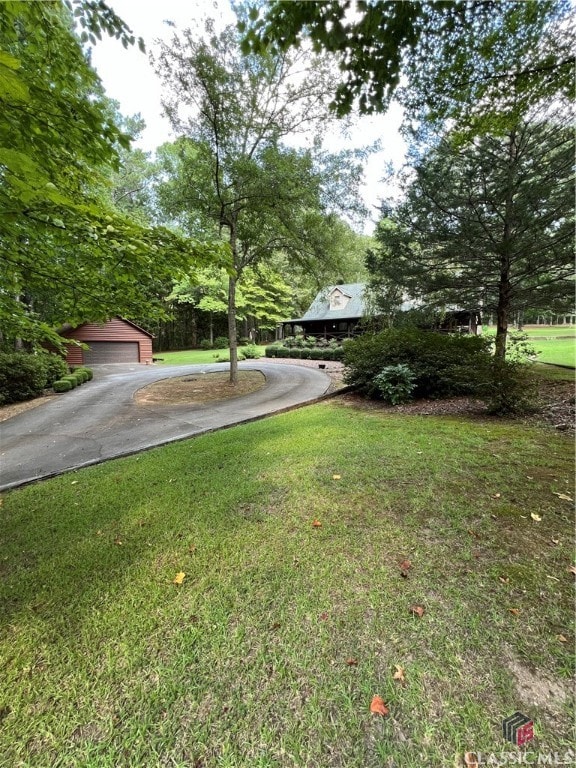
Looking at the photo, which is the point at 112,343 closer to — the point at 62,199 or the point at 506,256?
the point at 506,256

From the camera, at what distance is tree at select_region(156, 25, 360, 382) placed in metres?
9.35

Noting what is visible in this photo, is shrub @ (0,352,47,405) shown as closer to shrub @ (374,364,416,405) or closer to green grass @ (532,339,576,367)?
shrub @ (374,364,416,405)

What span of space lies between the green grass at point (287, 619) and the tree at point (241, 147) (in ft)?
26.3

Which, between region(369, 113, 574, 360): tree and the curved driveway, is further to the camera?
region(369, 113, 574, 360): tree

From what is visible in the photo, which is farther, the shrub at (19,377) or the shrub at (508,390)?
the shrub at (19,377)

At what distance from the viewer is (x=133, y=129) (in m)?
20.3

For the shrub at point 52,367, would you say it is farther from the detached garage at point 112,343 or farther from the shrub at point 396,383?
the shrub at point 396,383

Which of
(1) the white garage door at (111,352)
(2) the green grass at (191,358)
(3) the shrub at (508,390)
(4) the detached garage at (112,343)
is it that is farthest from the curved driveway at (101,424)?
(2) the green grass at (191,358)

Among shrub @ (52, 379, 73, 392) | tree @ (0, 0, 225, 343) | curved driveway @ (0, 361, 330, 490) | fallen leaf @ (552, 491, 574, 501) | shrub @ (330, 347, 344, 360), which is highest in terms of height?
tree @ (0, 0, 225, 343)

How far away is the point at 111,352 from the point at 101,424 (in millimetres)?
17784

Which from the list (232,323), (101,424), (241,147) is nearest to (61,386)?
(101,424)

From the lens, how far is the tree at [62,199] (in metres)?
2.34

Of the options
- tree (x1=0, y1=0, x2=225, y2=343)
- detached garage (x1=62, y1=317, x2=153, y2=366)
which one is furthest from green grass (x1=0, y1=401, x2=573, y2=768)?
detached garage (x1=62, y1=317, x2=153, y2=366)

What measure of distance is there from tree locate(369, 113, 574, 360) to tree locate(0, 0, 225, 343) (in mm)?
7190
